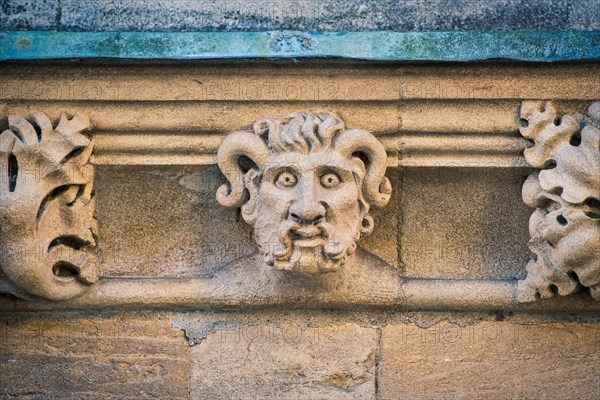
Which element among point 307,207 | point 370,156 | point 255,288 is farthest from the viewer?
point 255,288

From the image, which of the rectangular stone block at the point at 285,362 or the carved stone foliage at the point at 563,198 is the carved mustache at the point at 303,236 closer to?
the rectangular stone block at the point at 285,362

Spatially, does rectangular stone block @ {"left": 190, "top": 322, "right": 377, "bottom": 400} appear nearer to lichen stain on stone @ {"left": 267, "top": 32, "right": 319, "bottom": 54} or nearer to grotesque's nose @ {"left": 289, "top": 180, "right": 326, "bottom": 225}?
grotesque's nose @ {"left": 289, "top": 180, "right": 326, "bottom": 225}

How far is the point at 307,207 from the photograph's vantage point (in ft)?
8.93

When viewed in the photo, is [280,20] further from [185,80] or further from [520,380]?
[520,380]

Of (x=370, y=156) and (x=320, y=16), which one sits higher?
(x=320, y=16)

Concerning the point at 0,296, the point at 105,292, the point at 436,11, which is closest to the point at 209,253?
the point at 105,292

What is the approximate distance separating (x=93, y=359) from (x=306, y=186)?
0.70 meters

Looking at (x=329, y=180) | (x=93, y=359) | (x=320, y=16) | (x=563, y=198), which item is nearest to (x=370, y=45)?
(x=320, y=16)

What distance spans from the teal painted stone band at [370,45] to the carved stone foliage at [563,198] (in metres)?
0.14

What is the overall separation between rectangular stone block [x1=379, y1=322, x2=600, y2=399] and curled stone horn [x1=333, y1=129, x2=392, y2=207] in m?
0.34

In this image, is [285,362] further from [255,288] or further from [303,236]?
[303,236]

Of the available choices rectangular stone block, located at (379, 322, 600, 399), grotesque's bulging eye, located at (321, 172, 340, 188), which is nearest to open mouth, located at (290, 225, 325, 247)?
grotesque's bulging eye, located at (321, 172, 340, 188)

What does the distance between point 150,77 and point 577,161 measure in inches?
37.8

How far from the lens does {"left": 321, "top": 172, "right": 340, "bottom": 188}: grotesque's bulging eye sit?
2.79 meters
